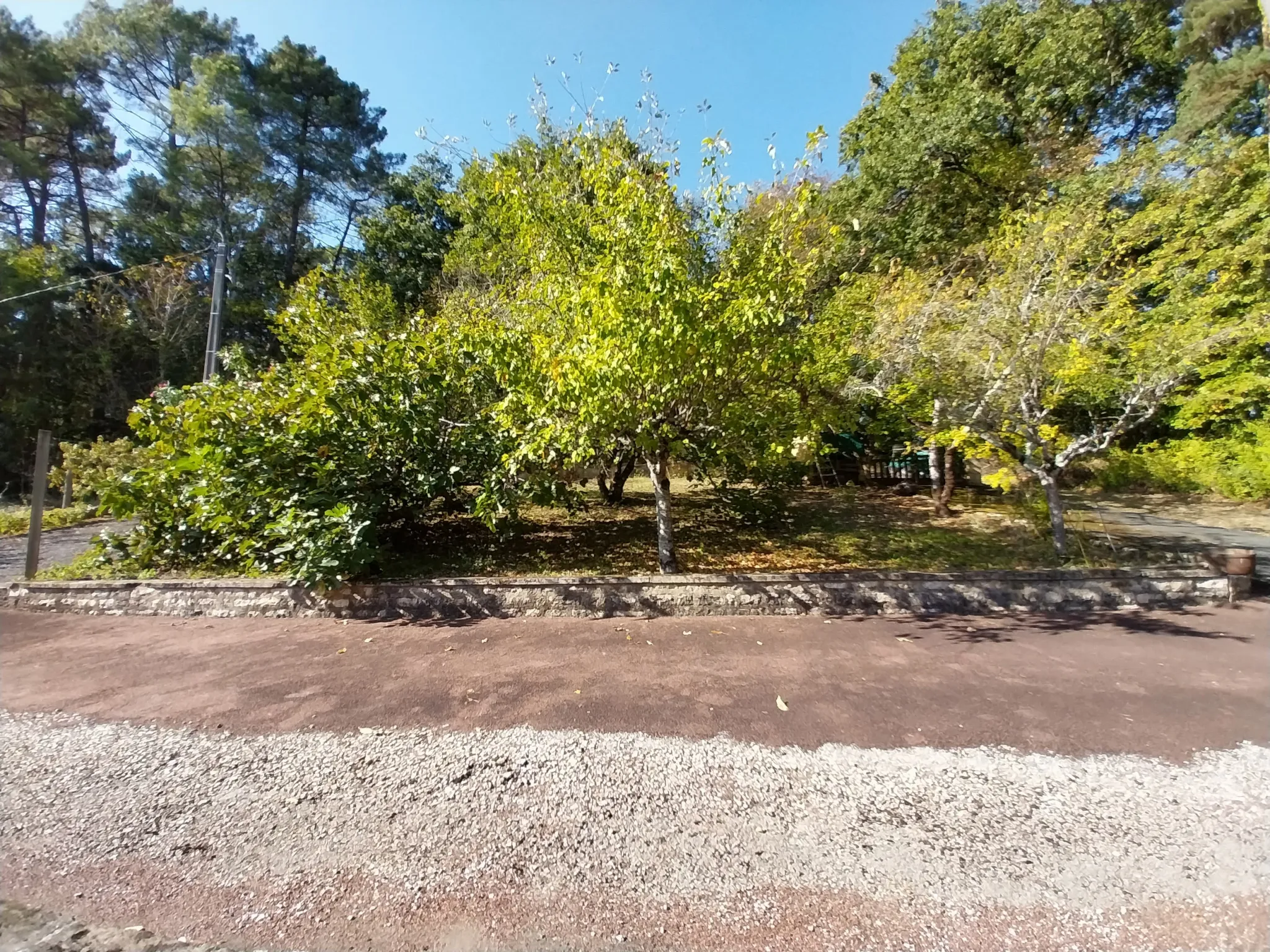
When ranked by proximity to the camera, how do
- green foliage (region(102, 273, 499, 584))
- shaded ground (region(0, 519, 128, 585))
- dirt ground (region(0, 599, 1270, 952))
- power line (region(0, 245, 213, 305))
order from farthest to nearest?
power line (region(0, 245, 213, 305))
shaded ground (region(0, 519, 128, 585))
green foliage (region(102, 273, 499, 584))
dirt ground (region(0, 599, 1270, 952))

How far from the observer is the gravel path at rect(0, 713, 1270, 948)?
2049 millimetres

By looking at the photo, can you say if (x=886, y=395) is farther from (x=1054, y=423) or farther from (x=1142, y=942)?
(x=1142, y=942)

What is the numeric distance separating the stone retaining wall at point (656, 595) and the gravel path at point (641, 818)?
6.35ft

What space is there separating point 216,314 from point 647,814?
397 inches

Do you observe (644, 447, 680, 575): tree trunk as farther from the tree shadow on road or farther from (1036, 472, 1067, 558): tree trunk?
(1036, 472, 1067, 558): tree trunk

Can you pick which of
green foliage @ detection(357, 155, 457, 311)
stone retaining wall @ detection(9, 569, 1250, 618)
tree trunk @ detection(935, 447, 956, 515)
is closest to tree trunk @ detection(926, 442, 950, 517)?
→ tree trunk @ detection(935, 447, 956, 515)

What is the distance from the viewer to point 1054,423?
6781 mm

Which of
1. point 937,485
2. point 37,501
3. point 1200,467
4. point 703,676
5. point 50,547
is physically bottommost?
point 703,676

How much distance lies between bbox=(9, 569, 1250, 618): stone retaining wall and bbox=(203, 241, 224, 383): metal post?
416cm

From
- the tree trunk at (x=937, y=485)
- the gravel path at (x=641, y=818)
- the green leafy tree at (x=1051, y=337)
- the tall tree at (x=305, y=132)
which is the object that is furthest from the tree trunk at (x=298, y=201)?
the gravel path at (x=641, y=818)

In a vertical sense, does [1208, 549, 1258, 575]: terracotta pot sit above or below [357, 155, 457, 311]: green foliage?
below

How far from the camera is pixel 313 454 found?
564cm

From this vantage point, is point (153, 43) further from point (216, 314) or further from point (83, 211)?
point (216, 314)

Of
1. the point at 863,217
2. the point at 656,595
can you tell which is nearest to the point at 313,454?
the point at 656,595
